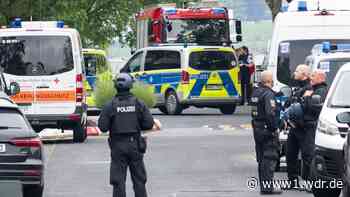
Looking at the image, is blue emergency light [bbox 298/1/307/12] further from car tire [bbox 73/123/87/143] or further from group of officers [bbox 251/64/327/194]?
group of officers [bbox 251/64/327/194]

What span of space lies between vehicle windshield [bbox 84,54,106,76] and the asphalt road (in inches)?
228

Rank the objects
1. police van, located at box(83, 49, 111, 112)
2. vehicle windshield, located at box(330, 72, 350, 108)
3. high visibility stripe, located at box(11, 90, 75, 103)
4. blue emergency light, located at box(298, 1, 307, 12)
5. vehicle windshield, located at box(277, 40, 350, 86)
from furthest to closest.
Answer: police van, located at box(83, 49, 111, 112) < high visibility stripe, located at box(11, 90, 75, 103) < blue emergency light, located at box(298, 1, 307, 12) < vehicle windshield, located at box(277, 40, 350, 86) < vehicle windshield, located at box(330, 72, 350, 108)

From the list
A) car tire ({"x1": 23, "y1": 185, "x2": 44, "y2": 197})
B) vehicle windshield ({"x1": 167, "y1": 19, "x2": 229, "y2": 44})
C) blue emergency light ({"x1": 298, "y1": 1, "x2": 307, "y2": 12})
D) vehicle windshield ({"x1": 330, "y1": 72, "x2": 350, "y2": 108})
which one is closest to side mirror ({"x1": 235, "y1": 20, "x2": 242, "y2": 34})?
vehicle windshield ({"x1": 167, "y1": 19, "x2": 229, "y2": 44})

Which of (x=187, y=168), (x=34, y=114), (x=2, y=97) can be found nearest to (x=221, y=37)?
(x=34, y=114)

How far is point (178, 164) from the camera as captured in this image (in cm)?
2206

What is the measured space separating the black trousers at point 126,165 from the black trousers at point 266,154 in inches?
119

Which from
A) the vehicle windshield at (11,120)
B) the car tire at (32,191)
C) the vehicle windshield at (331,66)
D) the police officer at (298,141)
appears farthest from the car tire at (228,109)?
the vehicle windshield at (11,120)

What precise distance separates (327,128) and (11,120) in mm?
3709

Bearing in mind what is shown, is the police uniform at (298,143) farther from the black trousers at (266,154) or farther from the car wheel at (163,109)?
the car wheel at (163,109)

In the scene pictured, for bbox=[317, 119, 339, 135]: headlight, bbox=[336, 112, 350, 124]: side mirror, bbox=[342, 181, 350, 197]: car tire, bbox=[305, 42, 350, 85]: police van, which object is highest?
bbox=[305, 42, 350, 85]: police van

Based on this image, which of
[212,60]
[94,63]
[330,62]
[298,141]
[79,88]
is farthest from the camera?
[94,63]

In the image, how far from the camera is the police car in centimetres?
1537

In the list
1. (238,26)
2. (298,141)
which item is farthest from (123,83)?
(238,26)

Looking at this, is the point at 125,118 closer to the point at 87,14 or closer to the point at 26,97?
the point at 26,97
